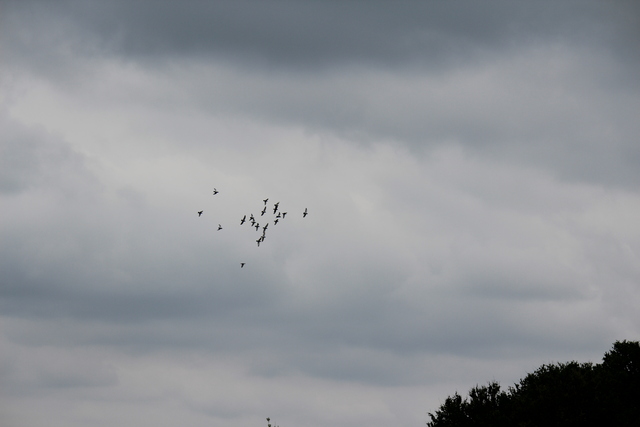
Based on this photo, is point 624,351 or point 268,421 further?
point 624,351

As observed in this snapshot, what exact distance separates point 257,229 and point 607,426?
36848mm

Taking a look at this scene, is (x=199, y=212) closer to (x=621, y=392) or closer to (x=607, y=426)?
(x=607, y=426)

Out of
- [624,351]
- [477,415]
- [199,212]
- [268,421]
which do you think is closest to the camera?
[268,421]

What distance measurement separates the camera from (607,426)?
73875 millimetres

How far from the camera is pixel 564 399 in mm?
74375

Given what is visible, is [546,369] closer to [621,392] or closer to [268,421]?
[621,392]

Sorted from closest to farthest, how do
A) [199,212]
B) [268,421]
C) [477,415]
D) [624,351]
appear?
1. [268,421]
2. [199,212]
3. [477,415]
4. [624,351]

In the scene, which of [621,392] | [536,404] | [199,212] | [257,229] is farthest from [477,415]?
[199,212]

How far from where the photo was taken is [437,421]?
88812 millimetres

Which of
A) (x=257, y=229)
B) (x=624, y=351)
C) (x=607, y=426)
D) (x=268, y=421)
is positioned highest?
(x=257, y=229)

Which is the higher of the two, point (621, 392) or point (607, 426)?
point (621, 392)

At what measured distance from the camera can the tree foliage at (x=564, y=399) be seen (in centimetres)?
7394

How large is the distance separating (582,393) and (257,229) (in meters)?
33.6

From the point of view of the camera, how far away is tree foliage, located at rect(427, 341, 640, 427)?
7394 cm
